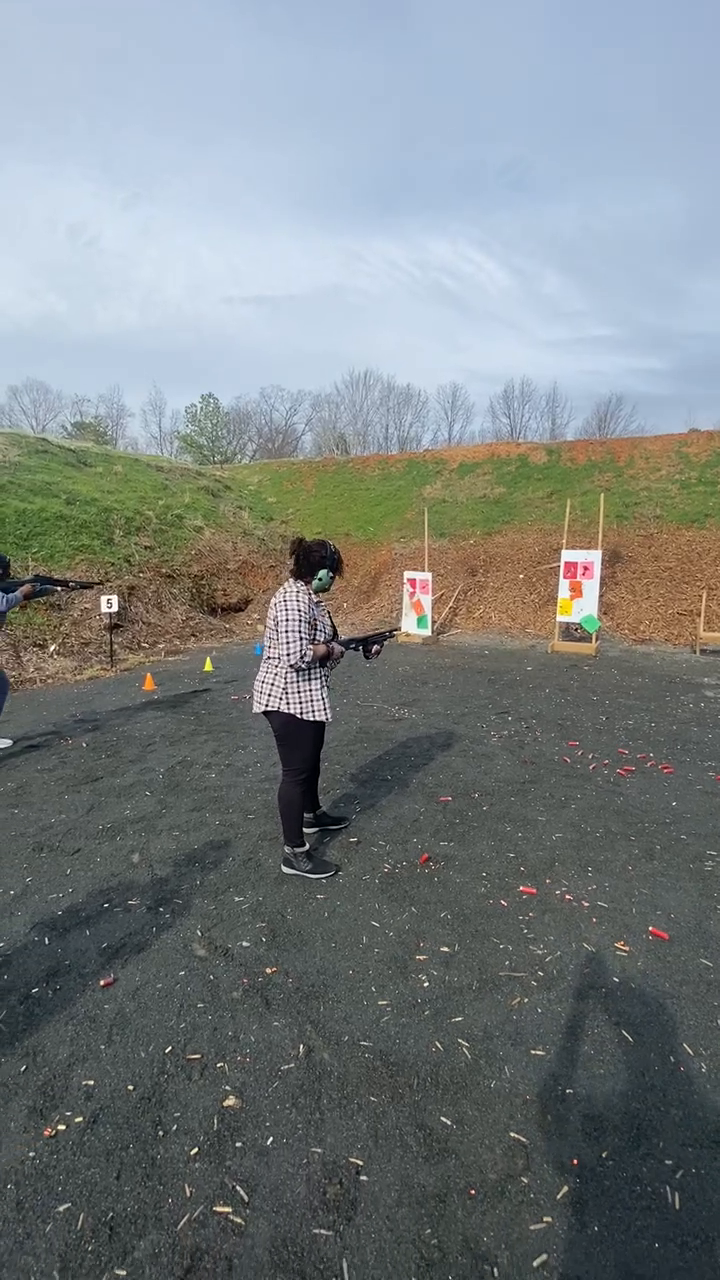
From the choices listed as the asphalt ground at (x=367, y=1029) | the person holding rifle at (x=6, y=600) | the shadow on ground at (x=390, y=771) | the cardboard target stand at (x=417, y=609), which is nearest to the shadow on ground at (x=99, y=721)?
the person holding rifle at (x=6, y=600)

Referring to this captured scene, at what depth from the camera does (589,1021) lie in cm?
271

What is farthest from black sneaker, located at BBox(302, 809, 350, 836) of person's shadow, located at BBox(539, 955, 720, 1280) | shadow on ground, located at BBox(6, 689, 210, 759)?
shadow on ground, located at BBox(6, 689, 210, 759)

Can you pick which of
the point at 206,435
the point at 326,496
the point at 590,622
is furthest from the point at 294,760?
the point at 206,435

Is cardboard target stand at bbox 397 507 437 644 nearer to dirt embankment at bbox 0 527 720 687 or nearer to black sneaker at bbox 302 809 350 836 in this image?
dirt embankment at bbox 0 527 720 687

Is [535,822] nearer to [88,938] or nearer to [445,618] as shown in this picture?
[88,938]

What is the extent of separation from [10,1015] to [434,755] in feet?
12.9

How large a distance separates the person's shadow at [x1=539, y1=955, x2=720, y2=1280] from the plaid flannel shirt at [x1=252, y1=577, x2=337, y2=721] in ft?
6.48

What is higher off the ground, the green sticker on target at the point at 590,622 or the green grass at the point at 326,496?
the green grass at the point at 326,496

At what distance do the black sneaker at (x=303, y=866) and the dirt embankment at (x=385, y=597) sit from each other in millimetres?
6936

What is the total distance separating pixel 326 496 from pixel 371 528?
2.91 metres

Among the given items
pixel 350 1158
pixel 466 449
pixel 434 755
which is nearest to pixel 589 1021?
pixel 350 1158

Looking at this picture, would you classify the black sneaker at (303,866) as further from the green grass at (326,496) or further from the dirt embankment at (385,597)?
the green grass at (326,496)

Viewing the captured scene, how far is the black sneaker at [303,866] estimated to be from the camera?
3.83m

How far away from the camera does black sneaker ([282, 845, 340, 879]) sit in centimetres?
383
